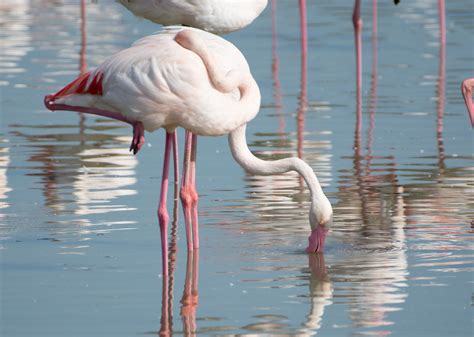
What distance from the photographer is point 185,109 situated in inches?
285

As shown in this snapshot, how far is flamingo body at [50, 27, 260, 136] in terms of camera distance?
721 centimetres

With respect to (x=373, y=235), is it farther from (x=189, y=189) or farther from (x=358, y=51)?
(x=358, y=51)

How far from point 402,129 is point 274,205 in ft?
10.4

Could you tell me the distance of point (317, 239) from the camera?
24.5 feet

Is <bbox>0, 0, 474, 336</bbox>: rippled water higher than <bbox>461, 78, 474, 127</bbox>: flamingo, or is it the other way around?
<bbox>461, 78, 474, 127</bbox>: flamingo

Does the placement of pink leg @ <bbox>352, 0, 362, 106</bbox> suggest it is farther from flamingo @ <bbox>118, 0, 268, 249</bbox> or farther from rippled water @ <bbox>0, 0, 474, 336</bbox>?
flamingo @ <bbox>118, 0, 268, 249</bbox>

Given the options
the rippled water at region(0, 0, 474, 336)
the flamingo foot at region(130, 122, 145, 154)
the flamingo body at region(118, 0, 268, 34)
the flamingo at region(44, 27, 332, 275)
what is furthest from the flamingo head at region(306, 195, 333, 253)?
the flamingo body at region(118, 0, 268, 34)

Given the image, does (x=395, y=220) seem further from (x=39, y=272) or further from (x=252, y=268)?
(x=39, y=272)

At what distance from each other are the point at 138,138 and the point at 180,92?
0.36 m

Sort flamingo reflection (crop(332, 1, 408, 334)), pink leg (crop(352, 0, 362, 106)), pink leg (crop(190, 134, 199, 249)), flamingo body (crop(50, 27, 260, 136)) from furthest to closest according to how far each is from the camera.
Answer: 1. pink leg (crop(352, 0, 362, 106))
2. pink leg (crop(190, 134, 199, 249))
3. flamingo body (crop(50, 27, 260, 136))
4. flamingo reflection (crop(332, 1, 408, 334))

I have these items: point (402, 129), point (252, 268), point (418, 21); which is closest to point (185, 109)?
point (252, 268)

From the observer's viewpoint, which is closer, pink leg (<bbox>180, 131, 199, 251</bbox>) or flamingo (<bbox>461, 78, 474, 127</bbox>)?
pink leg (<bbox>180, 131, 199, 251</bbox>)

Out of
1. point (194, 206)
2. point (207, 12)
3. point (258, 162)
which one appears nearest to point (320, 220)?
point (258, 162)

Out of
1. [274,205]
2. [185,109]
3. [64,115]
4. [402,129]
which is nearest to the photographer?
[185,109]
